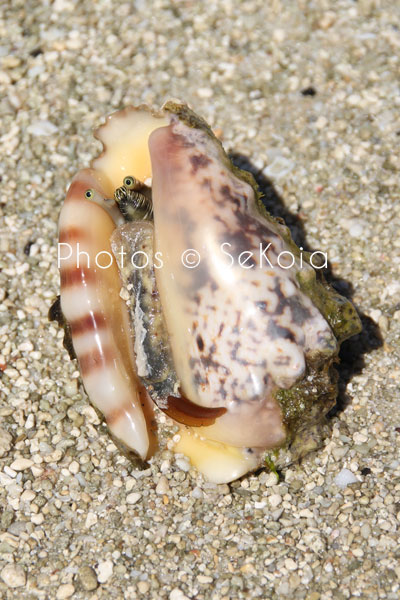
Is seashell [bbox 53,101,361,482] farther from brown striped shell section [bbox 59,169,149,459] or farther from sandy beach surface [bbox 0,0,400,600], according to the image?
sandy beach surface [bbox 0,0,400,600]

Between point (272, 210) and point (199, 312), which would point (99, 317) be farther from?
point (272, 210)

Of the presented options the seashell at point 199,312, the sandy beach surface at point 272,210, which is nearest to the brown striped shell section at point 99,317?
the seashell at point 199,312

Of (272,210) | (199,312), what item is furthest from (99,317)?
(272,210)

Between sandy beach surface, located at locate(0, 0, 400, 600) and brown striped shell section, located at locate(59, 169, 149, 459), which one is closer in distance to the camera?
sandy beach surface, located at locate(0, 0, 400, 600)

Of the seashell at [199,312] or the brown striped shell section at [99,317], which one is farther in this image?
the brown striped shell section at [99,317]

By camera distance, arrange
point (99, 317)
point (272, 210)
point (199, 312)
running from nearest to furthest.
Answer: point (199, 312), point (99, 317), point (272, 210)

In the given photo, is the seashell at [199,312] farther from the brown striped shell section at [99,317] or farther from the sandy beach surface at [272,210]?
the sandy beach surface at [272,210]

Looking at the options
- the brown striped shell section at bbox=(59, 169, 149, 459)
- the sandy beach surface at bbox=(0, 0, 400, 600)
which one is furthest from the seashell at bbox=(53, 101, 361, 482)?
the sandy beach surface at bbox=(0, 0, 400, 600)
